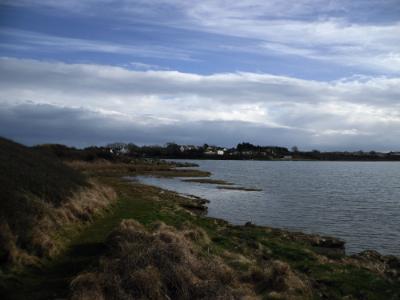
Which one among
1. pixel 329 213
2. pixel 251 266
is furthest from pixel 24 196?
pixel 329 213

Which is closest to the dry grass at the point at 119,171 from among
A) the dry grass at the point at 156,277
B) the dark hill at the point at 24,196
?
the dark hill at the point at 24,196

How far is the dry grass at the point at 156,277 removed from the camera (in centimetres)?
975

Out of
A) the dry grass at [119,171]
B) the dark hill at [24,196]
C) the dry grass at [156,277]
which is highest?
the dark hill at [24,196]

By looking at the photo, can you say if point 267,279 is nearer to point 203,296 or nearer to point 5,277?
point 203,296

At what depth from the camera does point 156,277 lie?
1023 centimetres

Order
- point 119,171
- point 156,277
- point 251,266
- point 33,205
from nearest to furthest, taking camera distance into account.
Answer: point 156,277
point 251,266
point 33,205
point 119,171

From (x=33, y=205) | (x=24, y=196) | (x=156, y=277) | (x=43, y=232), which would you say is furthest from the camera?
(x=24, y=196)

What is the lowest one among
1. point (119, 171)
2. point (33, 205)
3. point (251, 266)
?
point (119, 171)

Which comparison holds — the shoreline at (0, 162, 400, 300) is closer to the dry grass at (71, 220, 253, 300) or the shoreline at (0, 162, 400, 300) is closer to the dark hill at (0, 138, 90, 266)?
the dry grass at (71, 220, 253, 300)

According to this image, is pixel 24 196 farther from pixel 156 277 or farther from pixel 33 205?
pixel 156 277

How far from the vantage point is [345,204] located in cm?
4238


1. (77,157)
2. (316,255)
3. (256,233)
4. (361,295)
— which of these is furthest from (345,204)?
(77,157)

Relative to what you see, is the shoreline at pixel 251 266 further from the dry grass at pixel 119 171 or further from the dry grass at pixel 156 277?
the dry grass at pixel 119 171

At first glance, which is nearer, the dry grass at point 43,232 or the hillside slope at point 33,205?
the dry grass at point 43,232
